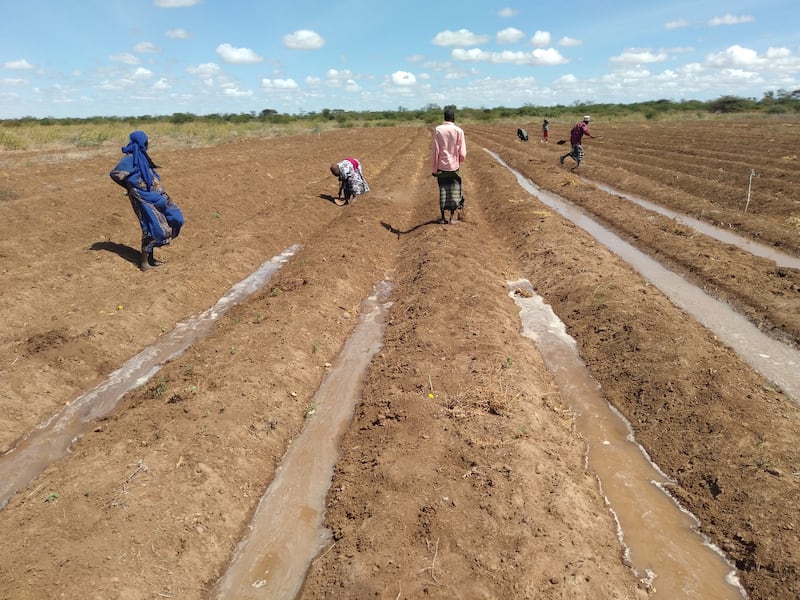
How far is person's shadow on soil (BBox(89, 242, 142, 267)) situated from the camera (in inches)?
384

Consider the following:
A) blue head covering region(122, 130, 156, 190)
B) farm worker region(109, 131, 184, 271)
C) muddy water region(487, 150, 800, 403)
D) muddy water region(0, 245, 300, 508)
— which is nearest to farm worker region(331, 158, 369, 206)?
farm worker region(109, 131, 184, 271)

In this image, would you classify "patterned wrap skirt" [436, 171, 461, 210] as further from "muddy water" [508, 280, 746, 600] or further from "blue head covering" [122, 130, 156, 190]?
"blue head covering" [122, 130, 156, 190]

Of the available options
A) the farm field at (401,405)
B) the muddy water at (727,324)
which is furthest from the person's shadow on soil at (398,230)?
the muddy water at (727,324)

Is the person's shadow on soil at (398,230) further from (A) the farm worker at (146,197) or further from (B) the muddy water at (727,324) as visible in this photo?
(A) the farm worker at (146,197)

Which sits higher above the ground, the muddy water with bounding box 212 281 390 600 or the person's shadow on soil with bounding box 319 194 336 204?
the person's shadow on soil with bounding box 319 194 336 204

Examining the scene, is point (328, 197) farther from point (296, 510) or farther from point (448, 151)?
point (296, 510)

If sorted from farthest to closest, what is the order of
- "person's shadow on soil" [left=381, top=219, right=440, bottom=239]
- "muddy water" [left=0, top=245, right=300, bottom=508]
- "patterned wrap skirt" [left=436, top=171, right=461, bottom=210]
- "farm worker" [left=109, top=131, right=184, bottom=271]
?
1. "person's shadow on soil" [left=381, top=219, right=440, bottom=239]
2. "patterned wrap skirt" [left=436, top=171, right=461, bottom=210]
3. "farm worker" [left=109, top=131, right=184, bottom=271]
4. "muddy water" [left=0, top=245, right=300, bottom=508]

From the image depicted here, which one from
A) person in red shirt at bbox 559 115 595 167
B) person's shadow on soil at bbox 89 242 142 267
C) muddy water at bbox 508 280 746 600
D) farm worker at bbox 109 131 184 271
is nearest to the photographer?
muddy water at bbox 508 280 746 600

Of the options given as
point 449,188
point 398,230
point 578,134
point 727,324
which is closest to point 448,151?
point 449,188

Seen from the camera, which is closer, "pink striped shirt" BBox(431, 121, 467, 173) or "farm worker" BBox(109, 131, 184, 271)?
"farm worker" BBox(109, 131, 184, 271)

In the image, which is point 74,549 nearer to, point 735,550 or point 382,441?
point 382,441

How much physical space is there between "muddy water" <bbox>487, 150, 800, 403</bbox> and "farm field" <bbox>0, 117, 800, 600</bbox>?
25 cm

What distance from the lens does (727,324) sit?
22.6 ft

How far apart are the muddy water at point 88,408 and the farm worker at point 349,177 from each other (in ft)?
20.1
